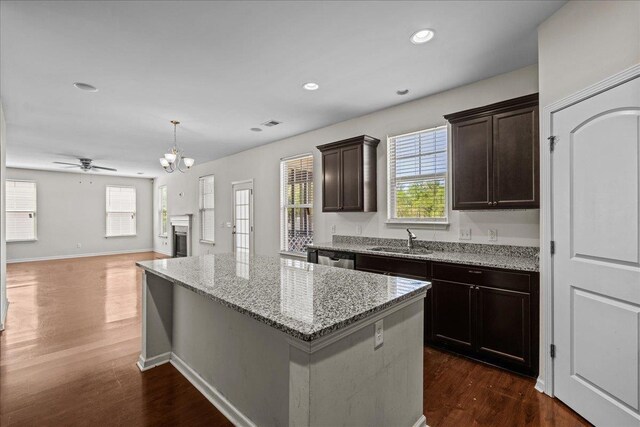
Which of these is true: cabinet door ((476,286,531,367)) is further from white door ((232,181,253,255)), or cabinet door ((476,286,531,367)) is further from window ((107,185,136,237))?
window ((107,185,136,237))

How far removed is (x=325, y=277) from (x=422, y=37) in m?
2.05

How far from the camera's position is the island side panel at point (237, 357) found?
1.69 meters

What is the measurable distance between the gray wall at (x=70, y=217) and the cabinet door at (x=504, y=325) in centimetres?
1114

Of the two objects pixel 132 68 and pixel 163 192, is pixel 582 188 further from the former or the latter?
pixel 163 192

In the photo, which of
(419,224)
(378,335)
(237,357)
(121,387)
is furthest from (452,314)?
(121,387)

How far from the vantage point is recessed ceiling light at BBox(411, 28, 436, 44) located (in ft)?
7.78

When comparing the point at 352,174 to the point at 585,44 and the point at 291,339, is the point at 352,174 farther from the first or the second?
the point at 291,339

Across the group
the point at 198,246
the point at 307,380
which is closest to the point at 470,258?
the point at 307,380

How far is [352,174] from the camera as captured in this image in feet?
13.5

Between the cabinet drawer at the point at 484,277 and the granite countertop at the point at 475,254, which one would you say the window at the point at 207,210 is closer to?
the granite countertop at the point at 475,254

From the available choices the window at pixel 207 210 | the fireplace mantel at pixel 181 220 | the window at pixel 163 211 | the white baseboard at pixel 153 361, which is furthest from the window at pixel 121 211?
the white baseboard at pixel 153 361

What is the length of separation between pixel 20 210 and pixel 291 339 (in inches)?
433

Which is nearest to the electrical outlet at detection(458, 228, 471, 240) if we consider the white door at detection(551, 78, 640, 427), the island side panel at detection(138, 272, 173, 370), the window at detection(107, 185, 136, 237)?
the white door at detection(551, 78, 640, 427)

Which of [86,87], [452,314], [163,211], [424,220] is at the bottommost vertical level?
[452,314]
